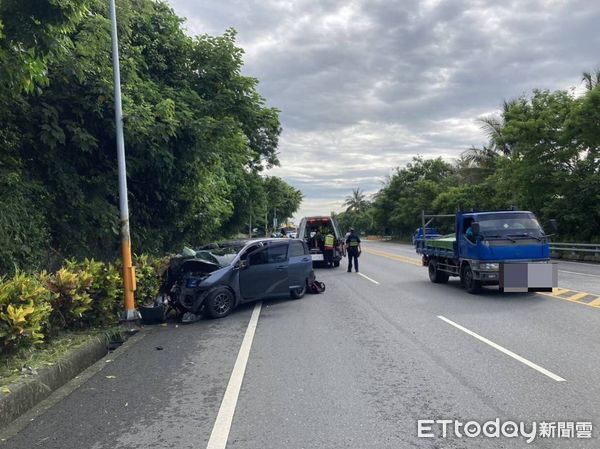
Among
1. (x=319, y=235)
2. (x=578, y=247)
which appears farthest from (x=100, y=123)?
(x=578, y=247)

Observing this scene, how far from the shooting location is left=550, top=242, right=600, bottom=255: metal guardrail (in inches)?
966

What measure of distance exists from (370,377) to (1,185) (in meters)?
6.60

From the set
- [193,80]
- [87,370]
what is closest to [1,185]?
[87,370]

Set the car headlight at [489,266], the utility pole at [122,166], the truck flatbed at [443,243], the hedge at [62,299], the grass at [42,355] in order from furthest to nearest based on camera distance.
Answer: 1. the truck flatbed at [443,243]
2. the car headlight at [489,266]
3. the utility pole at [122,166]
4. the hedge at [62,299]
5. the grass at [42,355]

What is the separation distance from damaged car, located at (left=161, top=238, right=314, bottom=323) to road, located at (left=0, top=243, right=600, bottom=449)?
0.63 m

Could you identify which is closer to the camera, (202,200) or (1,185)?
(1,185)

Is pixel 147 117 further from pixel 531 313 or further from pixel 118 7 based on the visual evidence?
pixel 531 313

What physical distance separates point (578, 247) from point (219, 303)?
22530mm

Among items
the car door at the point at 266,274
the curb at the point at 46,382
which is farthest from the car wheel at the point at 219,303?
the curb at the point at 46,382

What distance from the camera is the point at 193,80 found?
1352 centimetres

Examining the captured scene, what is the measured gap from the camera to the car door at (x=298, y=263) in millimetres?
12430
